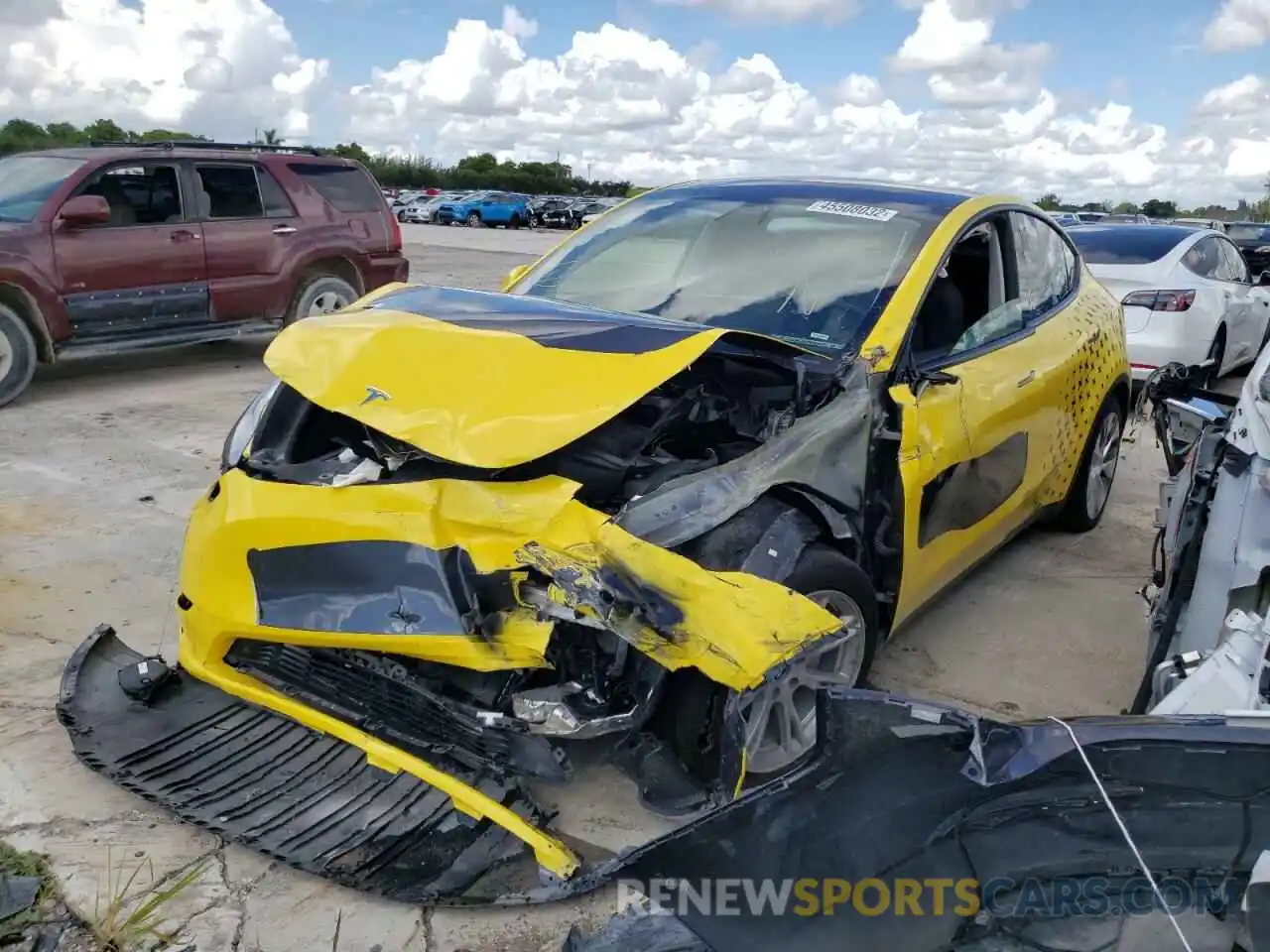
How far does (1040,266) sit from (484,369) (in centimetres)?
288

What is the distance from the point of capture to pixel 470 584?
8.77 feet

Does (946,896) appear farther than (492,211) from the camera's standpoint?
No

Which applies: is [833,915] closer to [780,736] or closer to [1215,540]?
[780,736]

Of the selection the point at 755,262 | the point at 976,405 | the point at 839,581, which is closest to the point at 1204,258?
the point at 976,405

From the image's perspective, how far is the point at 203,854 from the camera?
2.79 m

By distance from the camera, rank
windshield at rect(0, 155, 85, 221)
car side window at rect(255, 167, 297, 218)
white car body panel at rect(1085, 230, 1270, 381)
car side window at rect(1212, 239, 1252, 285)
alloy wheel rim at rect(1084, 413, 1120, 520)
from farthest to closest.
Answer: car side window at rect(255, 167, 297, 218) < car side window at rect(1212, 239, 1252, 285) < white car body panel at rect(1085, 230, 1270, 381) < windshield at rect(0, 155, 85, 221) < alloy wheel rim at rect(1084, 413, 1120, 520)

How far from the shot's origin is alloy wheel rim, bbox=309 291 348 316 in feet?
31.8

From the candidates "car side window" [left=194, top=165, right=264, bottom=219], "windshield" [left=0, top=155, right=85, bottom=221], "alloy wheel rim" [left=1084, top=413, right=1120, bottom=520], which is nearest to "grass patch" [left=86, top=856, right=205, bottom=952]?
"alloy wheel rim" [left=1084, top=413, right=1120, bottom=520]

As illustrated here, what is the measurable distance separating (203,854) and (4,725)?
1077 mm

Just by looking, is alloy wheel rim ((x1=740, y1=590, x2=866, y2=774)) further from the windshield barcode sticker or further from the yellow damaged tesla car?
the windshield barcode sticker

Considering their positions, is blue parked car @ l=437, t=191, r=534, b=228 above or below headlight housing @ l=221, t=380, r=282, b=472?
above

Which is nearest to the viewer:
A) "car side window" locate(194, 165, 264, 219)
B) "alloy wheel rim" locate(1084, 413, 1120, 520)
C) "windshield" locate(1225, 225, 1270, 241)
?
"alloy wheel rim" locate(1084, 413, 1120, 520)

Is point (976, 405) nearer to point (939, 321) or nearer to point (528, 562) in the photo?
point (939, 321)

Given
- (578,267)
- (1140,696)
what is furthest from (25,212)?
(1140,696)
